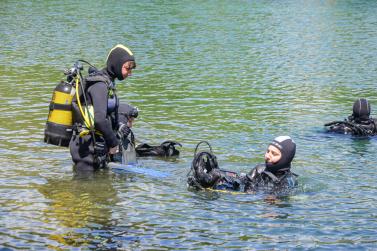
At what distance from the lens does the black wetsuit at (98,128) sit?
42.2ft

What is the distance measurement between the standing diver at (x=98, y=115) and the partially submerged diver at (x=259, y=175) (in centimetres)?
146

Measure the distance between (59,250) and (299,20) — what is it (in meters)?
35.8

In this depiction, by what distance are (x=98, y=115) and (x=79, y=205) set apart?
1.42 metres

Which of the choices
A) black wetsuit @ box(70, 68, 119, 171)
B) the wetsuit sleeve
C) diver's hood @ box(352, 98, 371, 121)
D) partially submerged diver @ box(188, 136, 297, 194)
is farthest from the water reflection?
diver's hood @ box(352, 98, 371, 121)

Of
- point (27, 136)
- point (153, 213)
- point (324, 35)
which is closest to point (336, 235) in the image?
point (153, 213)

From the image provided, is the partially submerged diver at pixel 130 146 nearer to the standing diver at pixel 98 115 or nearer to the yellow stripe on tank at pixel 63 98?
the standing diver at pixel 98 115

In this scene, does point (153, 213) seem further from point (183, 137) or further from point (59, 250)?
point (183, 137)

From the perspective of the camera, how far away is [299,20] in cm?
4481

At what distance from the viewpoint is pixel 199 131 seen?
60.2 feet

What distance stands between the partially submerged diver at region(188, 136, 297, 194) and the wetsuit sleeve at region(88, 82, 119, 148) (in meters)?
1.46

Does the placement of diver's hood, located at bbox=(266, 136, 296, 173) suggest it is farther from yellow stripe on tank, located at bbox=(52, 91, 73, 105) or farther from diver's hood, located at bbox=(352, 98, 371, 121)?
diver's hood, located at bbox=(352, 98, 371, 121)

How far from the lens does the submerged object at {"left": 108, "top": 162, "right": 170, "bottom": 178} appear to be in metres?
14.2

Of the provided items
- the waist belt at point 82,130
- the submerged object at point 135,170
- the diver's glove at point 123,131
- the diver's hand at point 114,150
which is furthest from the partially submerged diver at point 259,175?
the waist belt at point 82,130

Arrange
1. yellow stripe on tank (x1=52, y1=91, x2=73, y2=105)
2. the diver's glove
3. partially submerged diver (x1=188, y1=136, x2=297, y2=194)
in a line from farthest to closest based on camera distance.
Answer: the diver's glove < partially submerged diver (x1=188, y1=136, x2=297, y2=194) < yellow stripe on tank (x1=52, y1=91, x2=73, y2=105)
